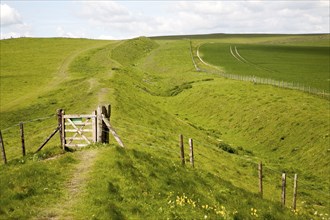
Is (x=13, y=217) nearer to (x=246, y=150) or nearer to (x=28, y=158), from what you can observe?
(x=28, y=158)

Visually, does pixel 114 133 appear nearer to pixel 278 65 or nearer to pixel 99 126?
pixel 99 126

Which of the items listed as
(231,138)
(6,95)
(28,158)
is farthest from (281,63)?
(28,158)

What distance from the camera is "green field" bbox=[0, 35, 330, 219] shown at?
61.8 feet

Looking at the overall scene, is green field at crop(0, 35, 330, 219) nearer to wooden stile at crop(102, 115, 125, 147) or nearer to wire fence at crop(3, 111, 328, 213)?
wire fence at crop(3, 111, 328, 213)

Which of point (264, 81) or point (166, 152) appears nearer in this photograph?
point (166, 152)

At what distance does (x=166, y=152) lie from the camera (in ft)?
117

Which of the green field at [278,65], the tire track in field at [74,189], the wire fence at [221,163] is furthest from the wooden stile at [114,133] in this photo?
the green field at [278,65]

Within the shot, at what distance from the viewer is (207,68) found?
116 meters

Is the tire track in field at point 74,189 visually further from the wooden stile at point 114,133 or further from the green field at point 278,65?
the green field at point 278,65

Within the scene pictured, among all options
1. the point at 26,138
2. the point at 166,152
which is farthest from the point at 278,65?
the point at 26,138

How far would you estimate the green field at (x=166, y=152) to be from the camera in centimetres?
1884

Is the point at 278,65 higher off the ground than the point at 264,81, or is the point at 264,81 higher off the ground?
the point at 278,65

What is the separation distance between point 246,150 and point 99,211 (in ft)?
121

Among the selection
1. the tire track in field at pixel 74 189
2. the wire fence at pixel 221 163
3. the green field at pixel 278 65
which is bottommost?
the wire fence at pixel 221 163
